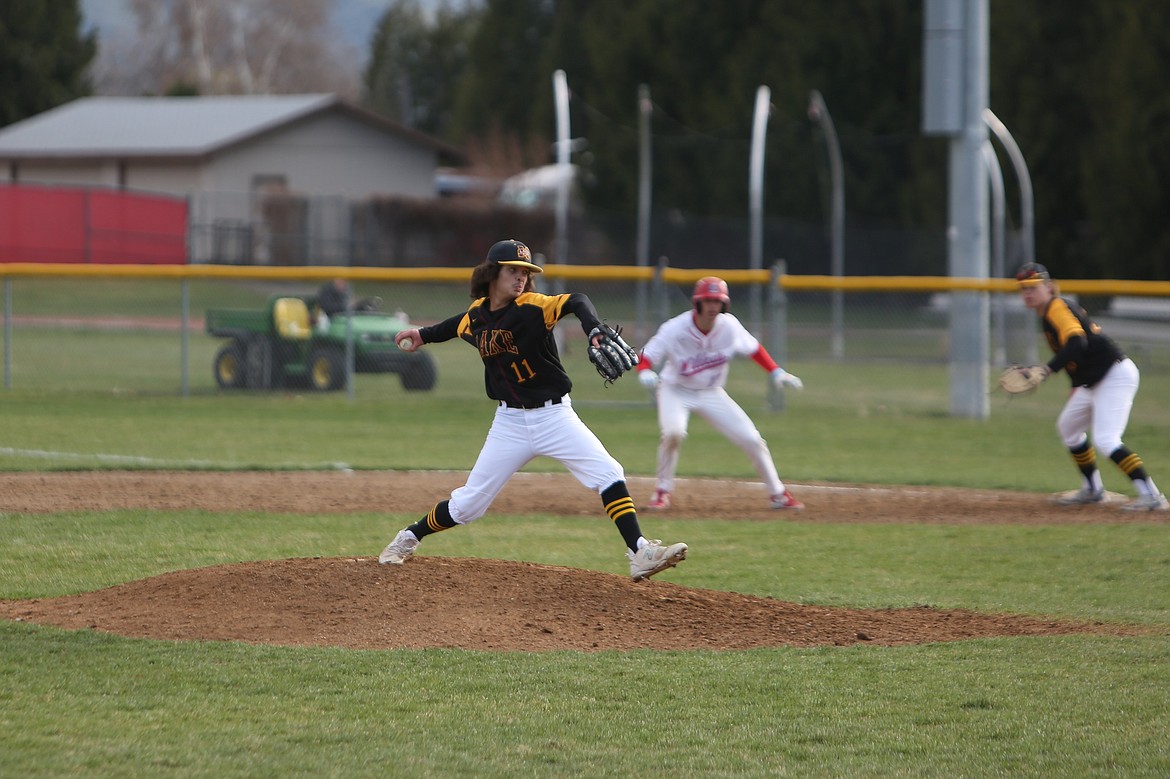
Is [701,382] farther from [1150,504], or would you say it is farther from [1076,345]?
[1150,504]

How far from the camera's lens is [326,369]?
708 inches

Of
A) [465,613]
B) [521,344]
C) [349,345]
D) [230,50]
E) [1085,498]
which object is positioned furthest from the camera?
[230,50]

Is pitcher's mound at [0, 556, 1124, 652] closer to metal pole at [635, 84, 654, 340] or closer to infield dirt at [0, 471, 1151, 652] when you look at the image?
infield dirt at [0, 471, 1151, 652]

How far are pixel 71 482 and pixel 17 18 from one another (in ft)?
117

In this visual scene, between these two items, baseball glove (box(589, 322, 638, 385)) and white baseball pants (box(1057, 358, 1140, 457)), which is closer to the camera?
baseball glove (box(589, 322, 638, 385))

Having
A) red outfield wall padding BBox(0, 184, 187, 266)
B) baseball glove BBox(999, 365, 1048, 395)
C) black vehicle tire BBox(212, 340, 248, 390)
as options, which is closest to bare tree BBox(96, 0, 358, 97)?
red outfield wall padding BBox(0, 184, 187, 266)

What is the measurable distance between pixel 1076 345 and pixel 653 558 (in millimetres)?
4839

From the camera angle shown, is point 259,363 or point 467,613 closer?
point 467,613

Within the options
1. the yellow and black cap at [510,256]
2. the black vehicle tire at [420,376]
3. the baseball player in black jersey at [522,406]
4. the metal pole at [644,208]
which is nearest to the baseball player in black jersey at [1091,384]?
the baseball player in black jersey at [522,406]

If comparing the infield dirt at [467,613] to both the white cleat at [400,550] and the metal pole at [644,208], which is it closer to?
the white cleat at [400,550]

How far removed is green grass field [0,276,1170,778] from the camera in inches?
183

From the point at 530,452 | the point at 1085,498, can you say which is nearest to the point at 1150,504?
the point at 1085,498

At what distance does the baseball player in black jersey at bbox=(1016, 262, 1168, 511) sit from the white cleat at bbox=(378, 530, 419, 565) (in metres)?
5.32

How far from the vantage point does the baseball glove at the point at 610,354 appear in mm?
6270
